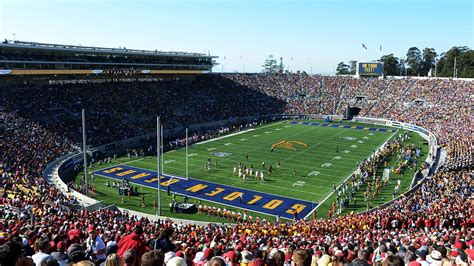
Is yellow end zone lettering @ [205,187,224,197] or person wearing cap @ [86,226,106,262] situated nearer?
person wearing cap @ [86,226,106,262]

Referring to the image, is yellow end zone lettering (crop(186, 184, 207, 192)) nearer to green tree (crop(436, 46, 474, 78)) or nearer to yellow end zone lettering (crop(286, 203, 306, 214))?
yellow end zone lettering (crop(286, 203, 306, 214))

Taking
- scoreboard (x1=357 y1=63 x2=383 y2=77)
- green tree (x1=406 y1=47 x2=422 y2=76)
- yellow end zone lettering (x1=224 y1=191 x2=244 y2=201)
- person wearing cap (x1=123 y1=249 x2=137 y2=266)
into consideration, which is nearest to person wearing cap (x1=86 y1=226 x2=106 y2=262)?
person wearing cap (x1=123 y1=249 x2=137 y2=266)

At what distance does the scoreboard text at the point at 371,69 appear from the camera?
73.6 metres

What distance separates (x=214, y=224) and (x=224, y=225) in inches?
43.1

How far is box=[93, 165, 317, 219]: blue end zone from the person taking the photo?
2509 centimetres

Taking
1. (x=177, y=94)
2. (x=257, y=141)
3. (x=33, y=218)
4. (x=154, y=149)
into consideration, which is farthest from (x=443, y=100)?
(x=33, y=218)

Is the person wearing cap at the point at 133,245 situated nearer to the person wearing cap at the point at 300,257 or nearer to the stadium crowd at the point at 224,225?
the stadium crowd at the point at 224,225

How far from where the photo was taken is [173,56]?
6356 cm

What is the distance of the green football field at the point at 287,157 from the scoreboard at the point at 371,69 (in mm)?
24874

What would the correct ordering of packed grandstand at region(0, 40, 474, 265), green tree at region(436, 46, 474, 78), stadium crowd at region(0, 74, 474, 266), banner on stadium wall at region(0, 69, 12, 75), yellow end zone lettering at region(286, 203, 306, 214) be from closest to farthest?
stadium crowd at region(0, 74, 474, 266) → packed grandstand at region(0, 40, 474, 265) → yellow end zone lettering at region(286, 203, 306, 214) → banner on stadium wall at region(0, 69, 12, 75) → green tree at region(436, 46, 474, 78)

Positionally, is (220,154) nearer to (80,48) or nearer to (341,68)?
(80,48)

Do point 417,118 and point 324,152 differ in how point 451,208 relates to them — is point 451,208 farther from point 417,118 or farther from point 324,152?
point 417,118

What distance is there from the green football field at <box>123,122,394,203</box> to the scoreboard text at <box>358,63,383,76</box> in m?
24.9

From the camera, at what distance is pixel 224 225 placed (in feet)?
64.6
